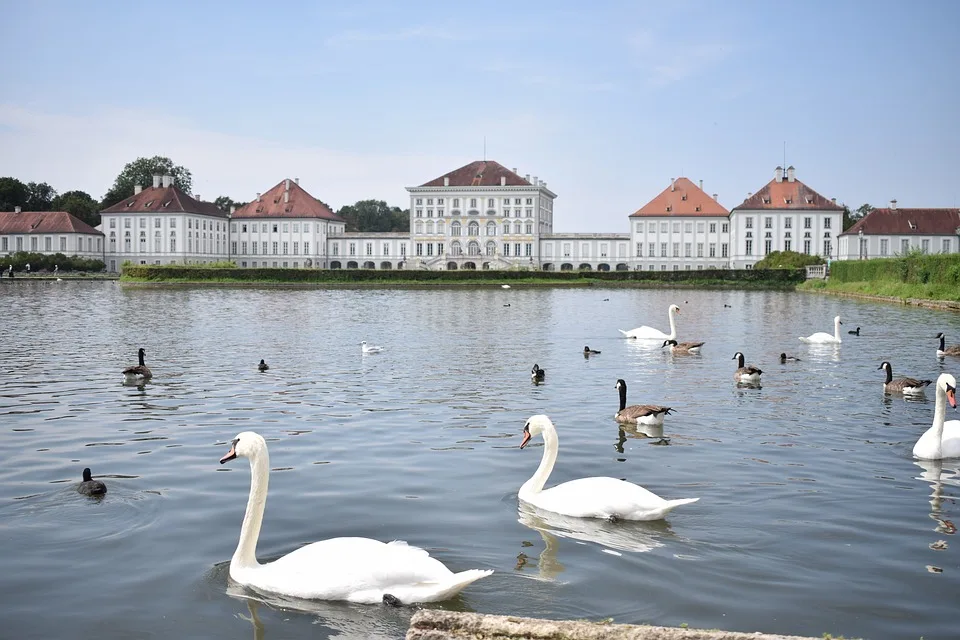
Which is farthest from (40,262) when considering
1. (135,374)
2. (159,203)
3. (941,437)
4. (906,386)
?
(941,437)

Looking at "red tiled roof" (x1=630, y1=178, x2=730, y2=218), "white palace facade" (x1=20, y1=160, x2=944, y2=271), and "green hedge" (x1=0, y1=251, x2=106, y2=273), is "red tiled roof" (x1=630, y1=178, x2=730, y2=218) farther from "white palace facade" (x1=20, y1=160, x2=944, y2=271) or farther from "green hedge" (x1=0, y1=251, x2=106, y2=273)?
"green hedge" (x1=0, y1=251, x2=106, y2=273)

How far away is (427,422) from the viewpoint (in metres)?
13.1

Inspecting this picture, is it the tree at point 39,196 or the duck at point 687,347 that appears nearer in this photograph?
the duck at point 687,347

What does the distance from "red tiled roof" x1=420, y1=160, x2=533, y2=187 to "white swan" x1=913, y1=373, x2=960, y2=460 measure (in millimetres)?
123525

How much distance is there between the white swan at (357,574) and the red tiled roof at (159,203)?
129 meters

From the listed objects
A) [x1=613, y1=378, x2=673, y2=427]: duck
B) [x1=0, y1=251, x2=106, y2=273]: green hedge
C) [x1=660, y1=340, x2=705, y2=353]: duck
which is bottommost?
[x1=613, y1=378, x2=673, y2=427]: duck

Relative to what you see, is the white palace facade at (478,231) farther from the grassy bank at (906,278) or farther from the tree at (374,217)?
the grassy bank at (906,278)

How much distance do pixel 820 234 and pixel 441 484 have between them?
119976mm

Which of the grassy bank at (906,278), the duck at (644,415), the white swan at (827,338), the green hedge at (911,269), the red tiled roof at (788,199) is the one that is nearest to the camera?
the duck at (644,415)

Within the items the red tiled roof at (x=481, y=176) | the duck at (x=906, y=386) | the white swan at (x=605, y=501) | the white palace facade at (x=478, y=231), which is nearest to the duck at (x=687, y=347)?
the duck at (x=906, y=386)

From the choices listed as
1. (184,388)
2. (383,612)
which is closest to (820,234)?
(184,388)

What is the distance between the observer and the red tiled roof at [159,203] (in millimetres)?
130000

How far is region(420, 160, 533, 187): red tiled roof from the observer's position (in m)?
134

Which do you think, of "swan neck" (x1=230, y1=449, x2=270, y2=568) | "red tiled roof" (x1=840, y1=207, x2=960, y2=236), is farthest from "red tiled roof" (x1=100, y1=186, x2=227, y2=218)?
"swan neck" (x1=230, y1=449, x2=270, y2=568)
